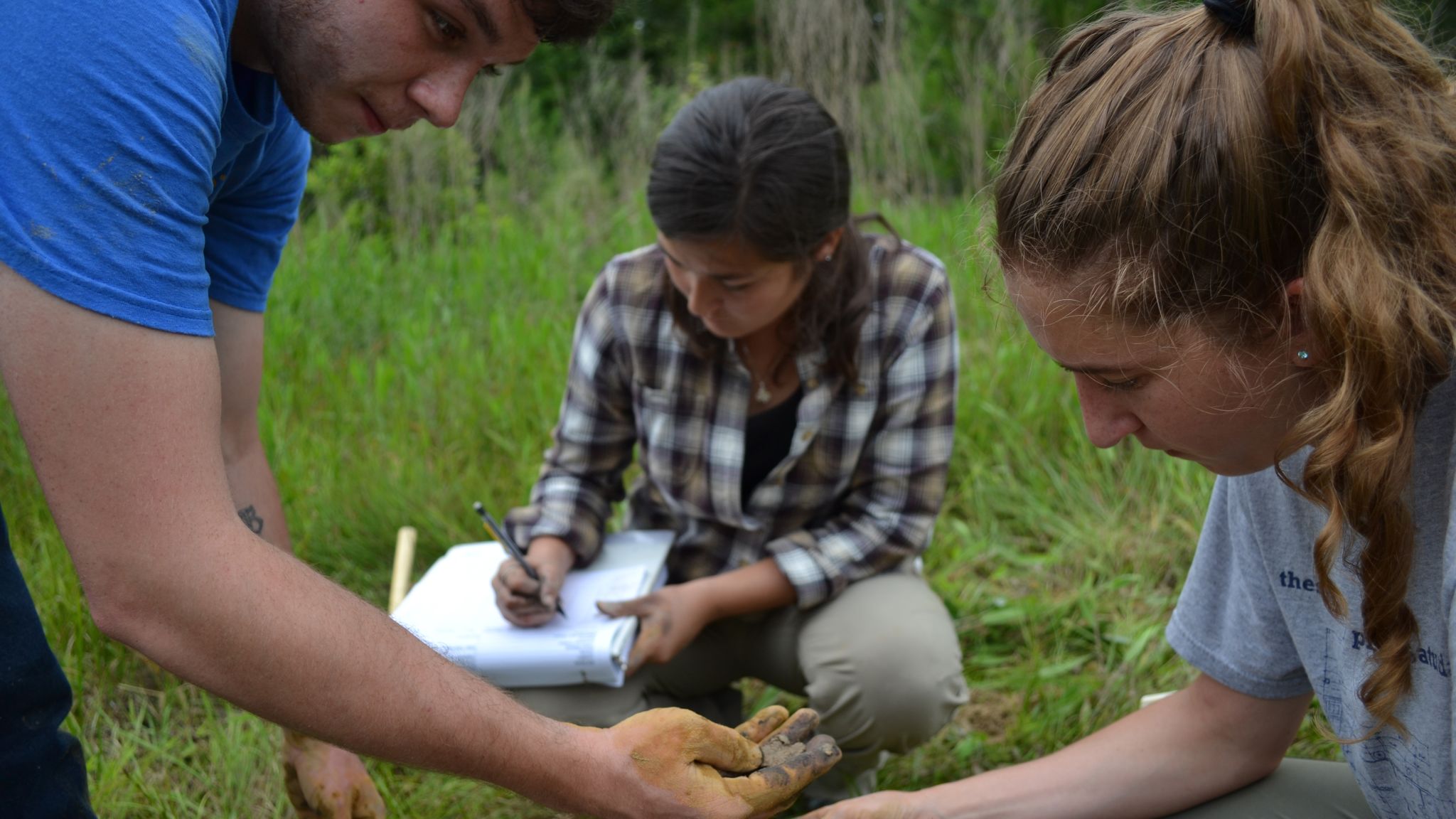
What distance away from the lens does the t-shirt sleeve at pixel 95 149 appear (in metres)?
1.06

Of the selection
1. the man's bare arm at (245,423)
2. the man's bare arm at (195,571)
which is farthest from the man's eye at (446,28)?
the man's bare arm at (245,423)

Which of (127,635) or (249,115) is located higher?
(249,115)

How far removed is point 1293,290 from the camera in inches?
44.8

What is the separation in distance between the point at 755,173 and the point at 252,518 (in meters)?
1.07

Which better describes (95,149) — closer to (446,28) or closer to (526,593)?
(446,28)

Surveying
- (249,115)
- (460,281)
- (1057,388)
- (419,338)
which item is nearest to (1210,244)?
(249,115)

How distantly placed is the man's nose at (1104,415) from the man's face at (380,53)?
0.86m

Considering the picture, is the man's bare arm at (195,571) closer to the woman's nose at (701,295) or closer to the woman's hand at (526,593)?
the woman's hand at (526,593)

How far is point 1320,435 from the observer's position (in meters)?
1.12

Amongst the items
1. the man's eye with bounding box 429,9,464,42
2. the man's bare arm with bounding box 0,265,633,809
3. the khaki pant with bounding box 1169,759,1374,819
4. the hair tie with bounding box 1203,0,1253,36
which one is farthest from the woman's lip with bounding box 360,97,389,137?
the khaki pant with bounding box 1169,759,1374,819

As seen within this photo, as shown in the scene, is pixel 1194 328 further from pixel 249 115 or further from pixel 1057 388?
pixel 1057 388

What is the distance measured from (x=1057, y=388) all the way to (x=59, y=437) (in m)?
2.84

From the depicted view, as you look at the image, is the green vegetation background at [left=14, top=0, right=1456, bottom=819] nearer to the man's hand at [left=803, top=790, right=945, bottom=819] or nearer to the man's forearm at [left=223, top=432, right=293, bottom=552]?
the man's forearm at [left=223, top=432, right=293, bottom=552]

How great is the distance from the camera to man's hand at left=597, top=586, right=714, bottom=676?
85.4 inches
